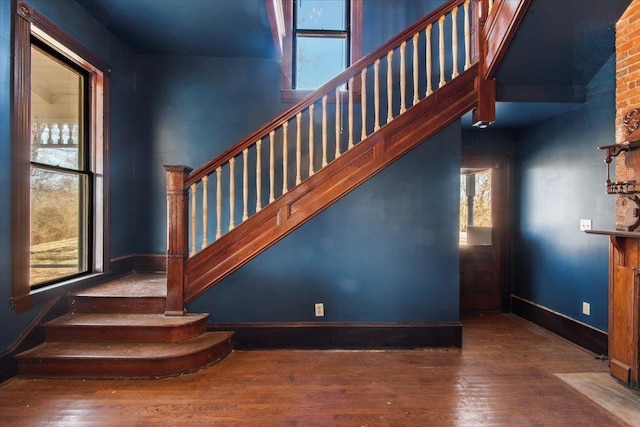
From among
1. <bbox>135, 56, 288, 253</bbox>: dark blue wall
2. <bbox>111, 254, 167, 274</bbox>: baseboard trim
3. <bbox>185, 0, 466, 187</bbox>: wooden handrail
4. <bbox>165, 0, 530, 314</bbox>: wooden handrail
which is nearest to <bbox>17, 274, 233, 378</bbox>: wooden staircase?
<bbox>165, 0, 530, 314</bbox>: wooden handrail

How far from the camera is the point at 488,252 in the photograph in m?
4.23

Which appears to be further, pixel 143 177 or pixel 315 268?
pixel 143 177

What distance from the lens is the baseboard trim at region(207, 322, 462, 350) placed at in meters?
2.93

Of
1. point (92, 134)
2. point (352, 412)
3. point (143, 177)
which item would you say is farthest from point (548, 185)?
point (92, 134)

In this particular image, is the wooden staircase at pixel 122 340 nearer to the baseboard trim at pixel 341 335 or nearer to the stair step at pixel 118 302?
the stair step at pixel 118 302

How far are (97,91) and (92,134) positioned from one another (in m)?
0.44

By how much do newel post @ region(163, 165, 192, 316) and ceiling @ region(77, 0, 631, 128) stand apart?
4.69 feet

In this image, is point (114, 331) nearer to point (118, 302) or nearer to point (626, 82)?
point (118, 302)

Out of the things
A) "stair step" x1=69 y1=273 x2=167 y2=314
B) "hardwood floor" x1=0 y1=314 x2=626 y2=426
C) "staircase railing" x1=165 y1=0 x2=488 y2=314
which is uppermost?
"staircase railing" x1=165 y1=0 x2=488 y2=314

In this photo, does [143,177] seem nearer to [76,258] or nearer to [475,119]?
[76,258]

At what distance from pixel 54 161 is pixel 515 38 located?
3991 millimetres

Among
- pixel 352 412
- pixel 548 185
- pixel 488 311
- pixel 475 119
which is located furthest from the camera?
pixel 488 311

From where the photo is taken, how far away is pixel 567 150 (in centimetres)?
338

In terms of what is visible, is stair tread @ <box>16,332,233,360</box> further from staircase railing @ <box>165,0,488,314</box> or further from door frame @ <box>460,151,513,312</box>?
door frame @ <box>460,151,513,312</box>
